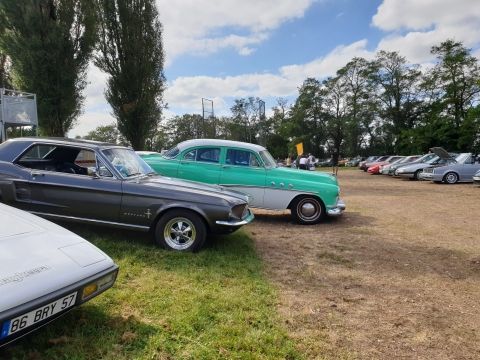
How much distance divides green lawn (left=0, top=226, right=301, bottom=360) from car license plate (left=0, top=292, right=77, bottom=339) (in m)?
0.38

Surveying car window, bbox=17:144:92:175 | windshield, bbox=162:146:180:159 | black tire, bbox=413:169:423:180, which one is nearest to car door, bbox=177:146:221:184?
windshield, bbox=162:146:180:159

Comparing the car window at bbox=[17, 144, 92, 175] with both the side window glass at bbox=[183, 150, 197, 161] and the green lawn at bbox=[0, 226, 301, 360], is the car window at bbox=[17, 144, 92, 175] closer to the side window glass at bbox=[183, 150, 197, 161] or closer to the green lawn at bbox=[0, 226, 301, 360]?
the green lawn at bbox=[0, 226, 301, 360]

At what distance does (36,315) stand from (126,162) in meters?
3.73

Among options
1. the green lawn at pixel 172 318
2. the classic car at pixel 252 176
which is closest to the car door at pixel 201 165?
the classic car at pixel 252 176

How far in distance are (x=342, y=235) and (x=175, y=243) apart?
139 inches

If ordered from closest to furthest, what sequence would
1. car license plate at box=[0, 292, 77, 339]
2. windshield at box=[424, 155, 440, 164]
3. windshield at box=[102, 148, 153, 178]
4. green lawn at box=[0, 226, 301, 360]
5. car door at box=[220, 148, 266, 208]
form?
car license plate at box=[0, 292, 77, 339] → green lawn at box=[0, 226, 301, 360] → windshield at box=[102, 148, 153, 178] → car door at box=[220, 148, 266, 208] → windshield at box=[424, 155, 440, 164]

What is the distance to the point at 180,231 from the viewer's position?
5438mm

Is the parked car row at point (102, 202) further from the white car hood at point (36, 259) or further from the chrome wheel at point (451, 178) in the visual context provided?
the chrome wheel at point (451, 178)

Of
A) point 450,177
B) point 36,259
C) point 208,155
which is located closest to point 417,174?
point 450,177

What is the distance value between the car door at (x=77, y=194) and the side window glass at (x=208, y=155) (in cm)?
329

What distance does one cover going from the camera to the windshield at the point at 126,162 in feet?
18.6

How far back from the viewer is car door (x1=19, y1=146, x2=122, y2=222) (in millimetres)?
5395

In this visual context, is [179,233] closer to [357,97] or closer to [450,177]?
[450,177]

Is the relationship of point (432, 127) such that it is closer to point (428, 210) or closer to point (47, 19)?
point (428, 210)
